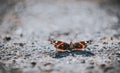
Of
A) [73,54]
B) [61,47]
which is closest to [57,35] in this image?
[61,47]

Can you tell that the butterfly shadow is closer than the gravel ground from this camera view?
No

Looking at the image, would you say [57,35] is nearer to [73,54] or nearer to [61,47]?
[61,47]

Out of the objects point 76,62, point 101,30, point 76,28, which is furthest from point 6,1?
point 76,62

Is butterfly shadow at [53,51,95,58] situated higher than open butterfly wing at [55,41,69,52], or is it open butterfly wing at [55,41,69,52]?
open butterfly wing at [55,41,69,52]

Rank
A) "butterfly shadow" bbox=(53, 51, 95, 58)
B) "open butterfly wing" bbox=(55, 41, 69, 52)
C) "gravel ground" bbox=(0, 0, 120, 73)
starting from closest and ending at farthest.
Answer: "gravel ground" bbox=(0, 0, 120, 73) < "butterfly shadow" bbox=(53, 51, 95, 58) < "open butterfly wing" bbox=(55, 41, 69, 52)

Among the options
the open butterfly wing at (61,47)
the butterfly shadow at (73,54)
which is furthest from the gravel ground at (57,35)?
the open butterfly wing at (61,47)

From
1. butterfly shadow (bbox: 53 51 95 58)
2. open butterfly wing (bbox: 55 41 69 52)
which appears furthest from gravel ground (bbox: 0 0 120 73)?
open butterfly wing (bbox: 55 41 69 52)

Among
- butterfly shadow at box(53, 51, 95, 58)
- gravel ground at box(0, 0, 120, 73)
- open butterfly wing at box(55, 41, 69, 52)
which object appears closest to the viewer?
gravel ground at box(0, 0, 120, 73)

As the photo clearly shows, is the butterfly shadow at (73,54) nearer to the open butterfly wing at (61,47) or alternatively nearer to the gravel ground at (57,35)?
the gravel ground at (57,35)

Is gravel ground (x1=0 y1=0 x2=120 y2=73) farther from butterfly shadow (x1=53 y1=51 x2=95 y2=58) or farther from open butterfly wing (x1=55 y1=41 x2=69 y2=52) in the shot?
open butterfly wing (x1=55 y1=41 x2=69 y2=52)
